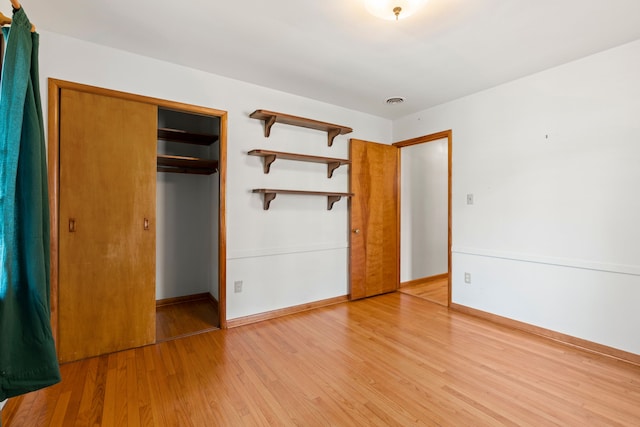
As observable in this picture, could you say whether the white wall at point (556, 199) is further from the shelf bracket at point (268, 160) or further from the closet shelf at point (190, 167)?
the closet shelf at point (190, 167)

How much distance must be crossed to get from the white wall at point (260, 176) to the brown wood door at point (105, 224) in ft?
0.88

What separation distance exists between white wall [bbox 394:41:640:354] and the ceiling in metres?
0.28

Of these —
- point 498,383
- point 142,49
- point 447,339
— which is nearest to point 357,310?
point 447,339

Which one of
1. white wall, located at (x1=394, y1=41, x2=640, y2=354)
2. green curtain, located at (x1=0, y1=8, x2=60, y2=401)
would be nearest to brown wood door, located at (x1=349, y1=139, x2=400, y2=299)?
white wall, located at (x1=394, y1=41, x2=640, y2=354)

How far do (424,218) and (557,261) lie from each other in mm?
2206

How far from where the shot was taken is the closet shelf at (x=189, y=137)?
3428 mm

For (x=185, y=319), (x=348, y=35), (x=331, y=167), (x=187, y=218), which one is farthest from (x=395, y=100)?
(x=185, y=319)

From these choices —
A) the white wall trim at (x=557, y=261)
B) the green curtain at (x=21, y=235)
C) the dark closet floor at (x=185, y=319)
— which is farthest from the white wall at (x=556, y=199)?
the green curtain at (x=21, y=235)

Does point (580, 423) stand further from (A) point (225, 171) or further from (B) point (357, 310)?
(A) point (225, 171)

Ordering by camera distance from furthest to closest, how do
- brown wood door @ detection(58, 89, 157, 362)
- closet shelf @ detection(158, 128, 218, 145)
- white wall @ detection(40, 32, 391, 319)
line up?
closet shelf @ detection(158, 128, 218, 145) < white wall @ detection(40, 32, 391, 319) < brown wood door @ detection(58, 89, 157, 362)

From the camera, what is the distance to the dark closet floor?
2.86m

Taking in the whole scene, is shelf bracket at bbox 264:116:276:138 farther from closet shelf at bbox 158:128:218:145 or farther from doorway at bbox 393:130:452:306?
doorway at bbox 393:130:452:306

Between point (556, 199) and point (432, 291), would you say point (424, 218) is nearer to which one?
point (432, 291)

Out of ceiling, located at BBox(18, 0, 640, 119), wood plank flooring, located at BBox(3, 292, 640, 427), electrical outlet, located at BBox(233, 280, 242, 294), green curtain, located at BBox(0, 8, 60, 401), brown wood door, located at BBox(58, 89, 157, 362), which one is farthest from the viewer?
electrical outlet, located at BBox(233, 280, 242, 294)
